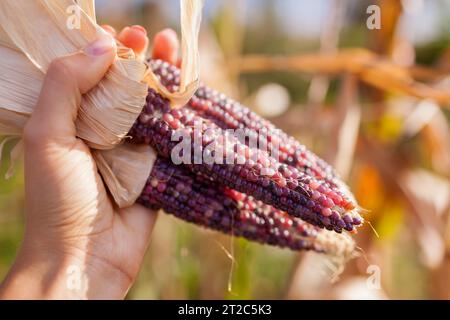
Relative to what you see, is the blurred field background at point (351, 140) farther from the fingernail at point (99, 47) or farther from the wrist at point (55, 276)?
the fingernail at point (99, 47)

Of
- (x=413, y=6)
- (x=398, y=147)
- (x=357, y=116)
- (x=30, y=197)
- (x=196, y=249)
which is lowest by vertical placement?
(x=196, y=249)

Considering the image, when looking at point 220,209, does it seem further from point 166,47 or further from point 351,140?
point 351,140

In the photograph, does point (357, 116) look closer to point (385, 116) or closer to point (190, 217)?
point (385, 116)

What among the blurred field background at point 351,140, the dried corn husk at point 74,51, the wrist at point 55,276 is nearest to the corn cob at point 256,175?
the dried corn husk at point 74,51

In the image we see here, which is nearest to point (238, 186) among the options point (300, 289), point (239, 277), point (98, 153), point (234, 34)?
point (98, 153)

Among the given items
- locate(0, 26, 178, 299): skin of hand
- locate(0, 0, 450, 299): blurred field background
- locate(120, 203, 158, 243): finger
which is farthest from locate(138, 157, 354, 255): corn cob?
locate(0, 0, 450, 299): blurred field background

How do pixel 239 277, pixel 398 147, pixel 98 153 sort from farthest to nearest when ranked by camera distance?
pixel 398 147, pixel 239 277, pixel 98 153
